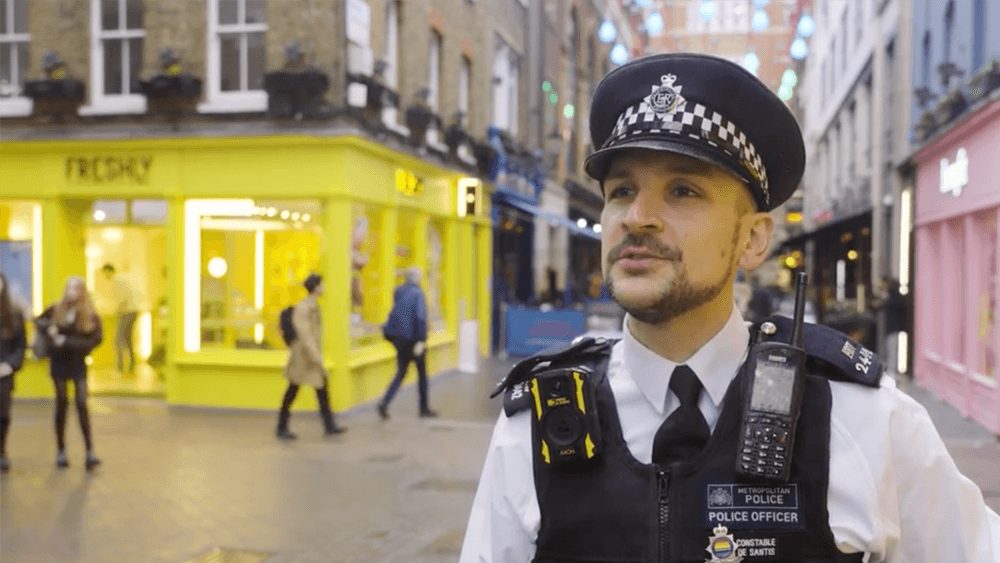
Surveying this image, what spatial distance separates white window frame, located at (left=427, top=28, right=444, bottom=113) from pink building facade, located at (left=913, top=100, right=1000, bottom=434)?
7461 mm

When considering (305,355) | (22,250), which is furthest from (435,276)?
(305,355)

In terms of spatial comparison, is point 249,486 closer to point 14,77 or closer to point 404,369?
point 404,369

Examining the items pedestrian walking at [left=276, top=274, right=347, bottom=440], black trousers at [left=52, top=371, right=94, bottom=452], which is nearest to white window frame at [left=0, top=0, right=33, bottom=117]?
pedestrian walking at [left=276, top=274, right=347, bottom=440]

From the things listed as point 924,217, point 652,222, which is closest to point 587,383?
point 652,222

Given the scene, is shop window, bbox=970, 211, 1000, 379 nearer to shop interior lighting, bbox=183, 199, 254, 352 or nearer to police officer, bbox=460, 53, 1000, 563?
shop interior lighting, bbox=183, 199, 254, 352

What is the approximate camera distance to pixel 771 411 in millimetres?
1680

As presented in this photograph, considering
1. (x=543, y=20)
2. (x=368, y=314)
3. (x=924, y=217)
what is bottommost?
(x=368, y=314)

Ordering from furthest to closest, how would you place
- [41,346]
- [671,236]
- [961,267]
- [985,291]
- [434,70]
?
[434,70] < [961,267] < [985,291] < [41,346] < [671,236]

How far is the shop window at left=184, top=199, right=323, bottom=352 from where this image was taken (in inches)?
514

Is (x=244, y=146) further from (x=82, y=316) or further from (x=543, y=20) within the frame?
(x=543, y=20)

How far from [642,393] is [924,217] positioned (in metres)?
16.2

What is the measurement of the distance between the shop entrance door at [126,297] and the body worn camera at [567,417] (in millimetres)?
12992

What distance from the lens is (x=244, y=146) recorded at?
12781 mm

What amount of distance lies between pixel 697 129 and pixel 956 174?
1340 cm
